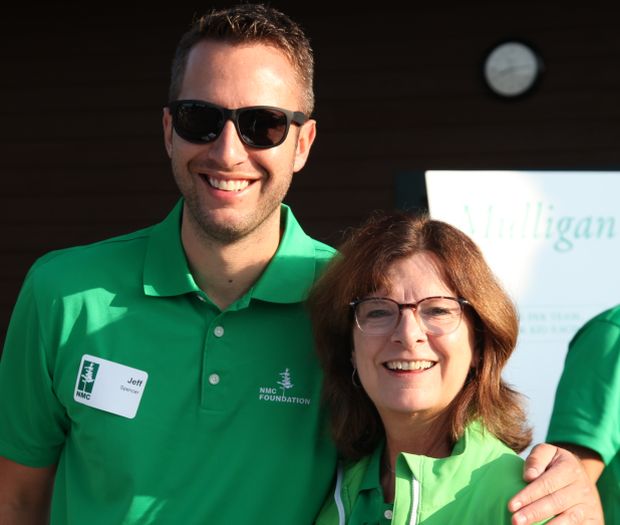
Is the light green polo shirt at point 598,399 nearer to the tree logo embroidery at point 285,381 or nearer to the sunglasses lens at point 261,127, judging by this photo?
the tree logo embroidery at point 285,381

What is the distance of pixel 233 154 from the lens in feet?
7.66

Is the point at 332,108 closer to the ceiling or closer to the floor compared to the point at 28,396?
closer to the ceiling

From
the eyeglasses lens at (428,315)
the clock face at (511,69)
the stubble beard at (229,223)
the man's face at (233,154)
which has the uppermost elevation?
the clock face at (511,69)

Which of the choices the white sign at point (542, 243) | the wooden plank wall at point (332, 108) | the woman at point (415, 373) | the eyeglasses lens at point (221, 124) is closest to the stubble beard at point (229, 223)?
the eyeglasses lens at point (221, 124)

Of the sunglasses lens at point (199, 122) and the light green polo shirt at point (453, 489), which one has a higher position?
the sunglasses lens at point (199, 122)

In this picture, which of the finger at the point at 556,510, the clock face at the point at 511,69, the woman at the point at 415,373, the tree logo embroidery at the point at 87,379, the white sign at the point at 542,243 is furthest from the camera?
the clock face at the point at 511,69

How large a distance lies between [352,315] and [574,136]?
329 cm

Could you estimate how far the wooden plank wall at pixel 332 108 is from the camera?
17.2ft

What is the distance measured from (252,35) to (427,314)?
0.79 meters

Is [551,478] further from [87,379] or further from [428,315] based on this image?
[87,379]

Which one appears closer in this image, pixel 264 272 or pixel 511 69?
pixel 264 272

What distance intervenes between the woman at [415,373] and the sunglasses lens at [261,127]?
0.96 ft

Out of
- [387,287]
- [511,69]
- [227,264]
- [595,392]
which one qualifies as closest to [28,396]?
[227,264]

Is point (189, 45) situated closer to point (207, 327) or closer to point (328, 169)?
point (207, 327)
